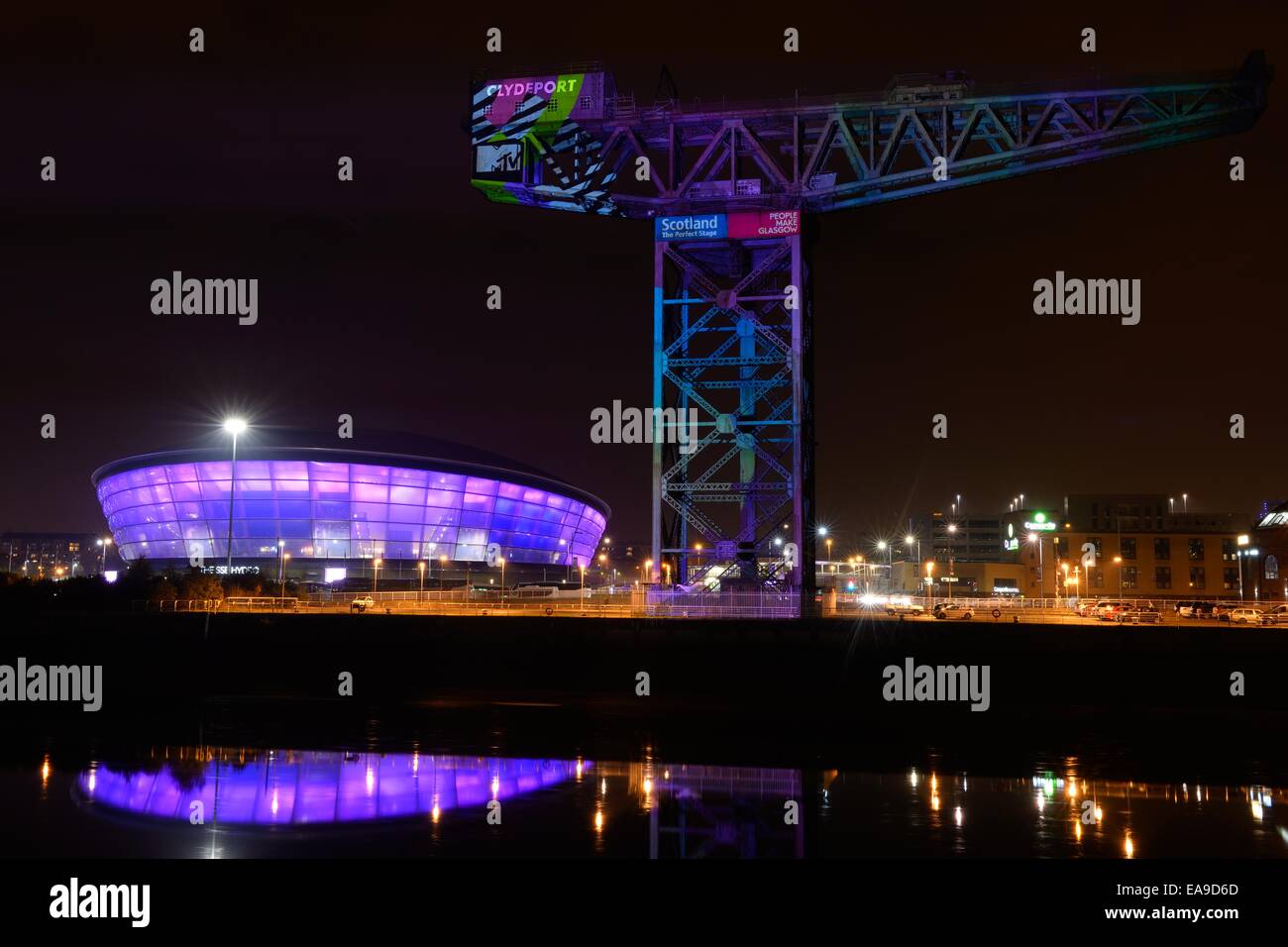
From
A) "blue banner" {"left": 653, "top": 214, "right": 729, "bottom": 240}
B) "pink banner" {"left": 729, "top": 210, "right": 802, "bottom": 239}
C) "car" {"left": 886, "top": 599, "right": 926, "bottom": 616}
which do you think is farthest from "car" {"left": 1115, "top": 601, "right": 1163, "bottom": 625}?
"blue banner" {"left": 653, "top": 214, "right": 729, "bottom": 240}

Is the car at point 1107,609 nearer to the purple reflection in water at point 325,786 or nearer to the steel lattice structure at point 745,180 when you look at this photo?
the steel lattice structure at point 745,180

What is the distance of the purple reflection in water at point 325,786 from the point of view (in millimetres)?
20719

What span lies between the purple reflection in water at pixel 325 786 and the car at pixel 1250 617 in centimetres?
4183

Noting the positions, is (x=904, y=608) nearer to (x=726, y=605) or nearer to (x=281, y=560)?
(x=726, y=605)

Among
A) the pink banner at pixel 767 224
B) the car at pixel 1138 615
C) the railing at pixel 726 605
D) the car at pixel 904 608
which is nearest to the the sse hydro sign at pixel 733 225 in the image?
the pink banner at pixel 767 224

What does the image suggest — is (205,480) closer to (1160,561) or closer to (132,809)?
(132,809)

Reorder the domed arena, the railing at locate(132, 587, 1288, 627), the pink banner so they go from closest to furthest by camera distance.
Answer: the railing at locate(132, 587, 1288, 627) → the pink banner → the domed arena

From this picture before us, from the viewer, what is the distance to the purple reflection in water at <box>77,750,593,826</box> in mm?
20719

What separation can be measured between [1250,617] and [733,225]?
3326 centimetres

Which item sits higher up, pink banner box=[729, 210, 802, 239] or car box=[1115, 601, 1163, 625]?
pink banner box=[729, 210, 802, 239]

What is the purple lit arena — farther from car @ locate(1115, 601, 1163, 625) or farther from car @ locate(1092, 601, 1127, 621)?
car @ locate(1115, 601, 1163, 625)

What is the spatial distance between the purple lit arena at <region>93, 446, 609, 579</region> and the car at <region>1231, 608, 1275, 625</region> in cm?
6159
